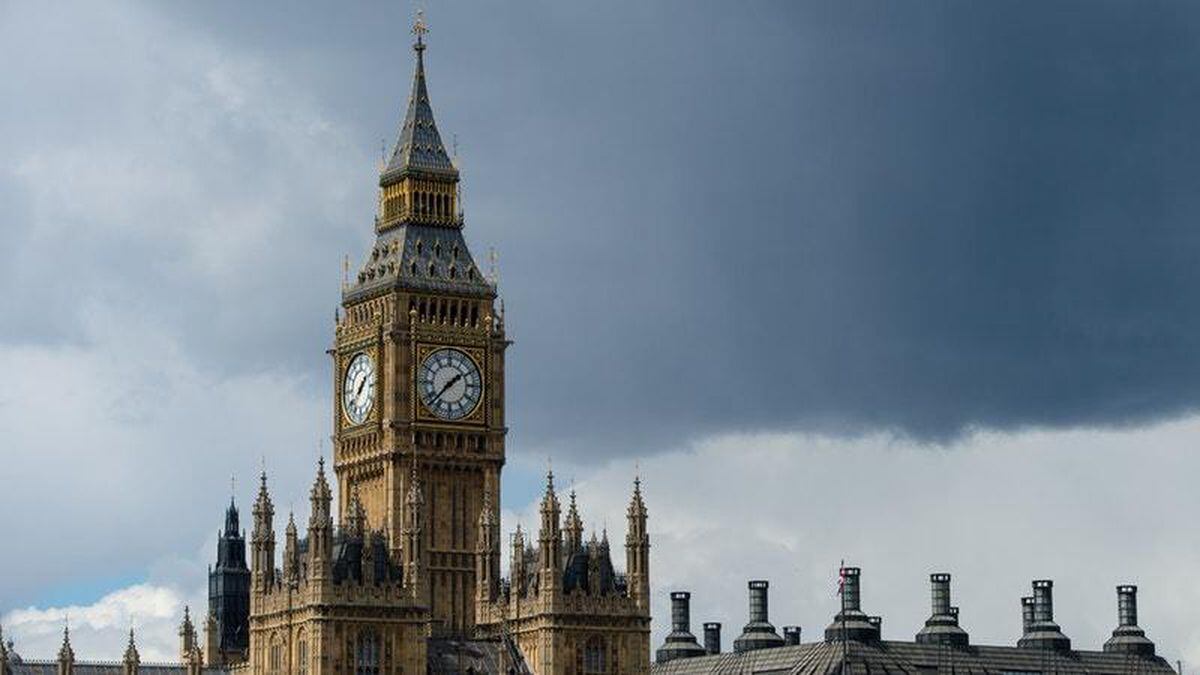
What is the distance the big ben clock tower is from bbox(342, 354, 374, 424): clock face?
0.08 meters

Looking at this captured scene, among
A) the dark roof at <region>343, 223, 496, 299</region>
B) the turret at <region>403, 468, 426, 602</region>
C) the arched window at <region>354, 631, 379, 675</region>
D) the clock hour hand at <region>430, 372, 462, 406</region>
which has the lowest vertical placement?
the arched window at <region>354, 631, 379, 675</region>

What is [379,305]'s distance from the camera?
196 m

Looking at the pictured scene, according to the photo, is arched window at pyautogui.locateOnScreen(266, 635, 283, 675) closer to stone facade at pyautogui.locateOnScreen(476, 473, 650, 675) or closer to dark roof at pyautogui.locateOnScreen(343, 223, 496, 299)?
stone facade at pyautogui.locateOnScreen(476, 473, 650, 675)

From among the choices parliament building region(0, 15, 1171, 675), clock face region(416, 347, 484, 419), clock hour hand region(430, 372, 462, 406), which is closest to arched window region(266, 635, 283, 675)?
parliament building region(0, 15, 1171, 675)

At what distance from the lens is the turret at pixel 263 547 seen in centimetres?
18250

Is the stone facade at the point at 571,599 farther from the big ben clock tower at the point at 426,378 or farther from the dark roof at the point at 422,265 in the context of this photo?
the dark roof at the point at 422,265

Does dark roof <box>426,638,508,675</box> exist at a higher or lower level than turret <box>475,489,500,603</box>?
lower

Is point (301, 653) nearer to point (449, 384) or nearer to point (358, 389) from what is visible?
point (449, 384)

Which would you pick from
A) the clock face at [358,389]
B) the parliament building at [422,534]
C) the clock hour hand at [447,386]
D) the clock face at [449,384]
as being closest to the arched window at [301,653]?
the parliament building at [422,534]

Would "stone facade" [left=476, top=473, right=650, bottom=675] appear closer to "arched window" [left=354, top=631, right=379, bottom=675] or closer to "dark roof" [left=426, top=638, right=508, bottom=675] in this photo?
"dark roof" [left=426, top=638, right=508, bottom=675]

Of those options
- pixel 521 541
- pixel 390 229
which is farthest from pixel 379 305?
pixel 521 541

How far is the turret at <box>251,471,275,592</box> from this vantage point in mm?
182500

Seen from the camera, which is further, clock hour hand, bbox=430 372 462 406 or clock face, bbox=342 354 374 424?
clock face, bbox=342 354 374 424

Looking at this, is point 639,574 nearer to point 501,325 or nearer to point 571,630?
point 571,630
